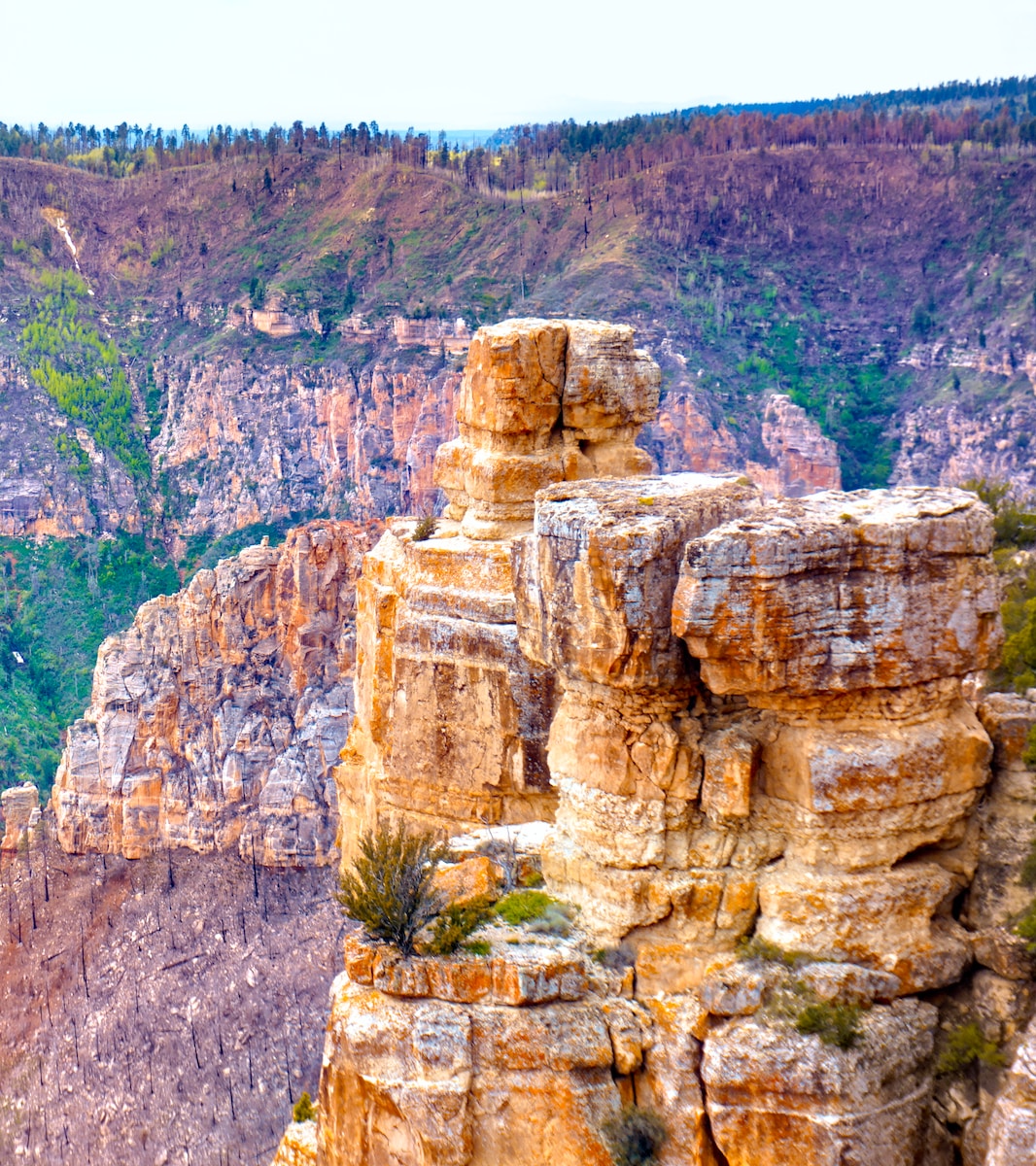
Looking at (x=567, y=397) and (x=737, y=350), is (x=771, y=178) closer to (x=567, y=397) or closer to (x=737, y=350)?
(x=737, y=350)

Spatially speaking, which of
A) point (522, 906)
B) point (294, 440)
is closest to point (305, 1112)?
point (522, 906)

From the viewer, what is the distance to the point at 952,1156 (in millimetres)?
12992

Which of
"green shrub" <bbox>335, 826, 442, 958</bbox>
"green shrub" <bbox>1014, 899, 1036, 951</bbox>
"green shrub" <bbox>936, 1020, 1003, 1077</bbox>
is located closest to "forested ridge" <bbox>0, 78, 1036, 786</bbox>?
"green shrub" <bbox>335, 826, 442, 958</bbox>

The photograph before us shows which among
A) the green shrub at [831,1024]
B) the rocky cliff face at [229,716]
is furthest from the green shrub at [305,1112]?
the rocky cliff face at [229,716]

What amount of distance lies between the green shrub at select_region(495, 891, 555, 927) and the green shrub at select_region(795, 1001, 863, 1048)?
2889 millimetres

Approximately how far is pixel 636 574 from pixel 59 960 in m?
43.3

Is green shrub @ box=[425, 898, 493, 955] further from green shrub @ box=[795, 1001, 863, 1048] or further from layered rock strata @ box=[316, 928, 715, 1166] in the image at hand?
green shrub @ box=[795, 1001, 863, 1048]

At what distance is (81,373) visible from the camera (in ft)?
378

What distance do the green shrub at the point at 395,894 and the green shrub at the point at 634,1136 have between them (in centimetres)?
243

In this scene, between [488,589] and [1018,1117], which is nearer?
[1018,1117]

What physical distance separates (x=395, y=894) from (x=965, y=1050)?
212 inches

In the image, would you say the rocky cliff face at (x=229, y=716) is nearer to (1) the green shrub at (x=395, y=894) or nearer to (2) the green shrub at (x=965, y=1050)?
(1) the green shrub at (x=395, y=894)

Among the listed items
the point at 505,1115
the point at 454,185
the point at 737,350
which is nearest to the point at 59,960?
the point at 505,1115

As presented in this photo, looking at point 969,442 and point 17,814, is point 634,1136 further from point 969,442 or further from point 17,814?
point 969,442
